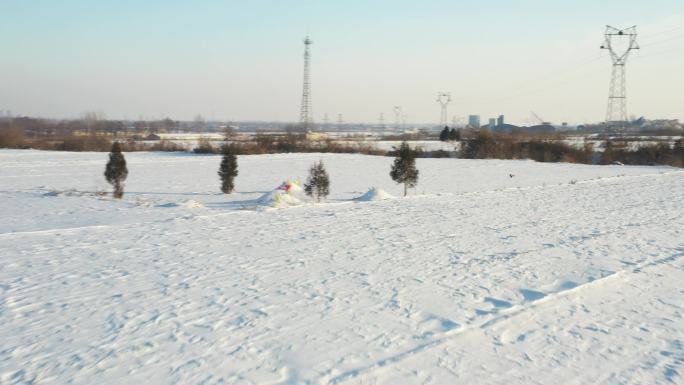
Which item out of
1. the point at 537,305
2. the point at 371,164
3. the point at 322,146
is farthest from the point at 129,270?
the point at 322,146

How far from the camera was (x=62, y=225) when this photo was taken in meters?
11.6

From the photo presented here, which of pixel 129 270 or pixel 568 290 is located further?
pixel 129 270

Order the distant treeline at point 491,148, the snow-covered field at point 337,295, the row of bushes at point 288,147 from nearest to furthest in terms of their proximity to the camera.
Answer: the snow-covered field at point 337,295 → the distant treeline at point 491,148 → the row of bushes at point 288,147


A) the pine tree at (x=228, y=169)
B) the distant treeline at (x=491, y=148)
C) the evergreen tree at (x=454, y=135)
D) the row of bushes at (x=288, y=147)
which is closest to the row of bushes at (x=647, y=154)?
the distant treeline at (x=491, y=148)

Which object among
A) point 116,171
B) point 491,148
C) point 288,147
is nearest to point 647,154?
point 491,148

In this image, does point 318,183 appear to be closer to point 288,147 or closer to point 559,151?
point 288,147

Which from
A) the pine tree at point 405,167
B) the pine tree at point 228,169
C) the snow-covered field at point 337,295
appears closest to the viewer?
the snow-covered field at point 337,295

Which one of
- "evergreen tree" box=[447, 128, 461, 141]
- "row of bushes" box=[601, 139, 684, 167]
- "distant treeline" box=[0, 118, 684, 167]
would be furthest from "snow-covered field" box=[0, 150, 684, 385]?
"evergreen tree" box=[447, 128, 461, 141]

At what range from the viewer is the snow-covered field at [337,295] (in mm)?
5020

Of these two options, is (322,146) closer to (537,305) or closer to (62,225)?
(62,225)

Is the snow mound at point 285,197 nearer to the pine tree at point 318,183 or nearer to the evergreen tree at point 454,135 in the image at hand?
the pine tree at point 318,183

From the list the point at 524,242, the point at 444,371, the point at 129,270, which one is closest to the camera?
the point at 444,371

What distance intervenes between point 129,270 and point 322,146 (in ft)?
142

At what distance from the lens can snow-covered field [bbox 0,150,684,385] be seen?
502cm
